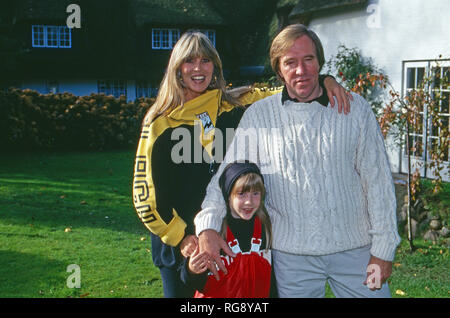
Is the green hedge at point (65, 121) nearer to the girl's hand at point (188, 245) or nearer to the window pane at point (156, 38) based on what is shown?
the window pane at point (156, 38)

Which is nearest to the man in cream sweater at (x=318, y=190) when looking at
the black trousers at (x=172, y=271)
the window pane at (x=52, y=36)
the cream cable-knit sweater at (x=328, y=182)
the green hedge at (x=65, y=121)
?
the cream cable-knit sweater at (x=328, y=182)

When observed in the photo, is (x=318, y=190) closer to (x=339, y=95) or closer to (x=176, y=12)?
(x=339, y=95)

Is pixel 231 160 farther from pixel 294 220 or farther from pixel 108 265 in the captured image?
pixel 108 265

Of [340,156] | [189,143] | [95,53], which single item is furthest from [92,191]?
[95,53]

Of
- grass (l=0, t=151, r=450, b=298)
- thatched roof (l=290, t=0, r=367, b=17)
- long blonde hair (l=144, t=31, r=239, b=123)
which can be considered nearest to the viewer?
long blonde hair (l=144, t=31, r=239, b=123)

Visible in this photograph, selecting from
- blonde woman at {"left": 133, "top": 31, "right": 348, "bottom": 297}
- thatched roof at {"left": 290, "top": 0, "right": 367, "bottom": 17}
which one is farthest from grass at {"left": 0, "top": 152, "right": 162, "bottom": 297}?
thatched roof at {"left": 290, "top": 0, "right": 367, "bottom": 17}

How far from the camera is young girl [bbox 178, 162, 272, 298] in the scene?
302 centimetres

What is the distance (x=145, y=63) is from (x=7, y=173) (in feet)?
51.2

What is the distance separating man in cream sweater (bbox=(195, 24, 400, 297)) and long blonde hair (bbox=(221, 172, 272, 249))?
2.8 inches

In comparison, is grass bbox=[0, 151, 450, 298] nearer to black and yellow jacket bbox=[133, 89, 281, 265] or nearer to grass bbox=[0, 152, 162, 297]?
grass bbox=[0, 152, 162, 297]

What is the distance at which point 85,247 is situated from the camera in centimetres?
739

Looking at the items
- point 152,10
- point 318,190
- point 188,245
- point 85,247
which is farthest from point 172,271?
point 152,10

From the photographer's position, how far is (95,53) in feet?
88.5

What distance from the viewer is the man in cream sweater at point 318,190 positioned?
9.25 ft
